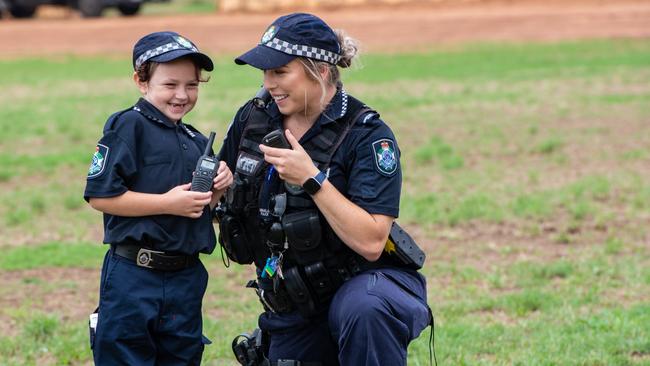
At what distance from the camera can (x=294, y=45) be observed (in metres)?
4.26

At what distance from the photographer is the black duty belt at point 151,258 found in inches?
165

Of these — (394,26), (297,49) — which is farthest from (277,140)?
(394,26)

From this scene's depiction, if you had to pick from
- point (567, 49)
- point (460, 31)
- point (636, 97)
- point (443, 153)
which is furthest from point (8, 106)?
point (460, 31)

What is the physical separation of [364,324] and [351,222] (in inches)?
14.1

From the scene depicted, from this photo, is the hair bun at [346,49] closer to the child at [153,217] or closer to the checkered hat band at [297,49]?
the checkered hat band at [297,49]

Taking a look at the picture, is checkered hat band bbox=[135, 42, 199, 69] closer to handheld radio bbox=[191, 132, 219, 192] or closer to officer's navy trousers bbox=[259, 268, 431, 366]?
handheld radio bbox=[191, 132, 219, 192]

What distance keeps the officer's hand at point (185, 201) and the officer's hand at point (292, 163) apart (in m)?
0.28

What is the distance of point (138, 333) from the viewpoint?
13.7 ft

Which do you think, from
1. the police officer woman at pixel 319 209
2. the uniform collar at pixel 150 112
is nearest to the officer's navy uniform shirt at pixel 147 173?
the uniform collar at pixel 150 112

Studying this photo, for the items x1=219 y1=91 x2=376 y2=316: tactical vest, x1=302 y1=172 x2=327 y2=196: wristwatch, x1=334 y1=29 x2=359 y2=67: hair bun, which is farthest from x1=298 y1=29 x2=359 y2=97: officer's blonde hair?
x1=302 y1=172 x2=327 y2=196: wristwatch

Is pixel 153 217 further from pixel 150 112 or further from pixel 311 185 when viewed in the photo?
pixel 311 185

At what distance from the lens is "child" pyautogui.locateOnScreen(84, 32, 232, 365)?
13.7 feet

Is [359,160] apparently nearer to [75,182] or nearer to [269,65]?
[269,65]

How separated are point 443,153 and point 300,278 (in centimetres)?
714
